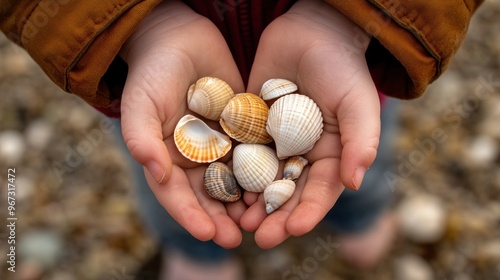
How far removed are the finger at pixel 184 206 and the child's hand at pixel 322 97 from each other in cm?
10

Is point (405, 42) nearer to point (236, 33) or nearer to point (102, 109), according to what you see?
point (236, 33)

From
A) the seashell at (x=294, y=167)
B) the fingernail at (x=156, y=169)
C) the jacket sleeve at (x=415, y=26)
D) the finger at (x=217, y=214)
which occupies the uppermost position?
the jacket sleeve at (x=415, y=26)

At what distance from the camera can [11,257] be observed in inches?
76.2

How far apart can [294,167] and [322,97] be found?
0.17 metres

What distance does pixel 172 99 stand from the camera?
3.97ft

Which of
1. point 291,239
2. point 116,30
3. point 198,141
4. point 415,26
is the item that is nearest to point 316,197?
point 198,141

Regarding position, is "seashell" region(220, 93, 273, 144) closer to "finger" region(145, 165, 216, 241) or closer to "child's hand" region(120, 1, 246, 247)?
"child's hand" region(120, 1, 246, 247)

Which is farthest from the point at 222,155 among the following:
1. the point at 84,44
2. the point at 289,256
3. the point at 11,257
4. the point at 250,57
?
the point at 11,257

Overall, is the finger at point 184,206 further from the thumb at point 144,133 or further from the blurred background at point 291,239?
the blurred background at point 291,239

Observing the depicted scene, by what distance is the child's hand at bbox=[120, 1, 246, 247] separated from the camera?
3.53 ft

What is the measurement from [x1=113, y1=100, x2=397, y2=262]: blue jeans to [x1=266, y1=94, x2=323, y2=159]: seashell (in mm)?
410

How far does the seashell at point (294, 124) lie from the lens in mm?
1213

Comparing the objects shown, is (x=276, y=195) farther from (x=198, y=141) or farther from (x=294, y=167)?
(x=198, y=141)

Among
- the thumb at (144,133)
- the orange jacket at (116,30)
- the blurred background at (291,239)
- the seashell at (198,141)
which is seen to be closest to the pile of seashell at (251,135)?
the seashell at (198,141)
